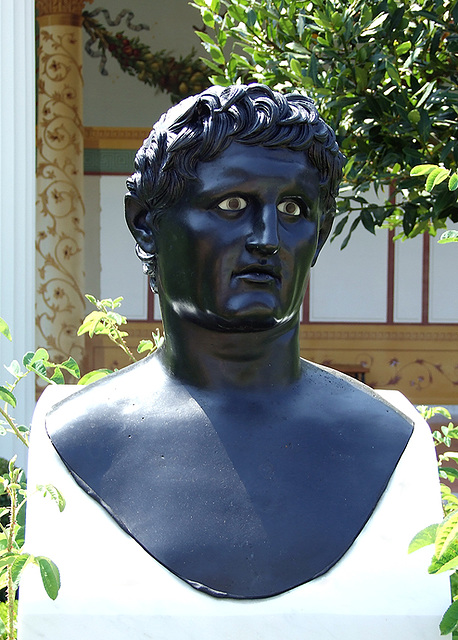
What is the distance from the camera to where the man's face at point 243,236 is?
1.34 m

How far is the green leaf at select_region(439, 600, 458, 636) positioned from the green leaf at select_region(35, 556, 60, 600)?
553 mm

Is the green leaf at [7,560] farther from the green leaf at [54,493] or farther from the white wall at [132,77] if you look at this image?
the white wall at [132,77]

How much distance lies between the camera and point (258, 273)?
135cm

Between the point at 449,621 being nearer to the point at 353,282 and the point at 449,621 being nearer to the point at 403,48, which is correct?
the point at 403,48

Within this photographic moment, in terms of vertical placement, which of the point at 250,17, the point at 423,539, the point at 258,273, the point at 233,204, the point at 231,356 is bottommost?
the point at 423,539

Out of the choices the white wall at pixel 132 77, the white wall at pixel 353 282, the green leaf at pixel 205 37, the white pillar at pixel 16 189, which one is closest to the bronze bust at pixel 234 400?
the green leaf at pixel 205 37

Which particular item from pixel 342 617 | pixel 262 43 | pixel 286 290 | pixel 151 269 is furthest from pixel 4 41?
pixel 342 617

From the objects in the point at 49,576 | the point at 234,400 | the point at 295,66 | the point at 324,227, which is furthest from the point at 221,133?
the point at 295,66

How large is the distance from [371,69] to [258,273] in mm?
1239

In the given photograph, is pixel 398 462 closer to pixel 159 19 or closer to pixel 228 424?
pixel 228 424

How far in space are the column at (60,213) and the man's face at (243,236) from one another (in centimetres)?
526

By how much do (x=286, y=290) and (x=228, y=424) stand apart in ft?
0.78

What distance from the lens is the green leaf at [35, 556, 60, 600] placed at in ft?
4.06

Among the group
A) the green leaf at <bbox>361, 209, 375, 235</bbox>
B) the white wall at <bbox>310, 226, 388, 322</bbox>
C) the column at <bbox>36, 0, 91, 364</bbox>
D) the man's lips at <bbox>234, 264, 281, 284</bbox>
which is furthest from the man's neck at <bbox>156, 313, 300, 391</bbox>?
the white wall at <bbox>310, 226, 388, 322</bbox>
